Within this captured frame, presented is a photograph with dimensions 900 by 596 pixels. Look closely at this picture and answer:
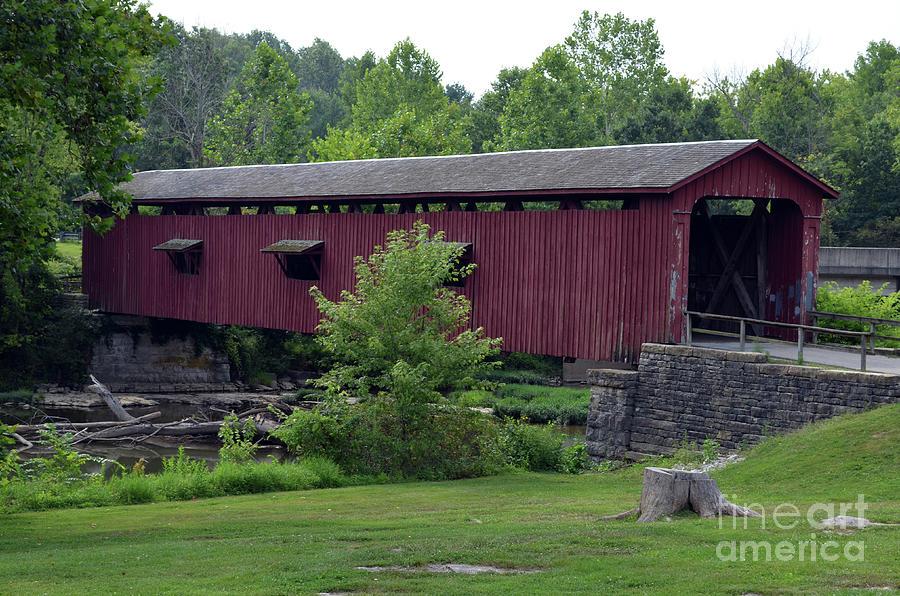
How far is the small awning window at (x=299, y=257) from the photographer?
23203mm

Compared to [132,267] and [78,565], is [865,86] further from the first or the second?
[78,565]

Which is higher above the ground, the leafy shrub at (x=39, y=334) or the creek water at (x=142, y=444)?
the leafy shrub at (x=39, y=334)

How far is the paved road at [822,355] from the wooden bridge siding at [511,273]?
1325mm

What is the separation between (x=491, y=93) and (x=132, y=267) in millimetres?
32084

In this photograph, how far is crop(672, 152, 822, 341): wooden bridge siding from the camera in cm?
1672

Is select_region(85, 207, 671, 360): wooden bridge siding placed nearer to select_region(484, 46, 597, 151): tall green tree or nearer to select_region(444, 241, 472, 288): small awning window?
select_region(444, 241, 472, 288): small awning window

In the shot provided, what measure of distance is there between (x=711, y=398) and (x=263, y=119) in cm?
3526

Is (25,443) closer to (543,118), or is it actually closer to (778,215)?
(778,215)

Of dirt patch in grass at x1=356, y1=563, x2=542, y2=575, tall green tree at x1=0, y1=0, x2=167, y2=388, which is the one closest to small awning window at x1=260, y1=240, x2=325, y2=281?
tall green tree at x1=0, y1=0, x2=167, y2=388

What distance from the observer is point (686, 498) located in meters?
9.04

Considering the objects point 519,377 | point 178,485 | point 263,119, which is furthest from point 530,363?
point 178,485

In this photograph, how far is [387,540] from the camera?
8711 millimetres

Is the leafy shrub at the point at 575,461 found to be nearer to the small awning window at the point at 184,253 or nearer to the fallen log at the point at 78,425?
the fallen log at the point at 78,425

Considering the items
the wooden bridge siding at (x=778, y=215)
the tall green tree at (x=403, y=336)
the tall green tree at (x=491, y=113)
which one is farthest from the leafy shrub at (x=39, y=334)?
the tall green tree at (x=491, y=113)
